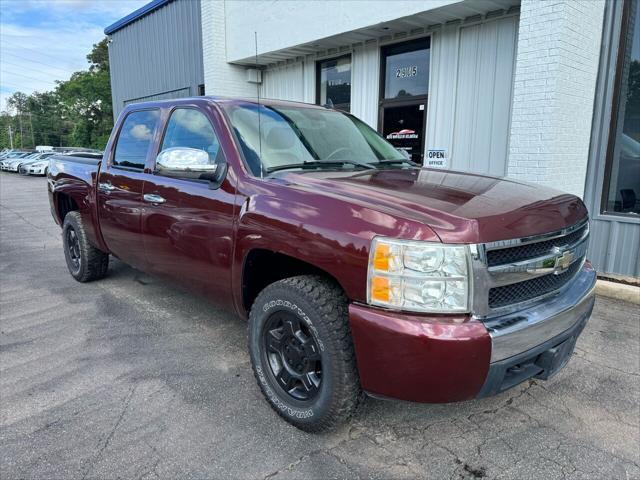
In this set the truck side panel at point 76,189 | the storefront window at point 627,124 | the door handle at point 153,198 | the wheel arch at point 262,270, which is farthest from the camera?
the storefront window at point 627,124

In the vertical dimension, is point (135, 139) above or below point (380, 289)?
above

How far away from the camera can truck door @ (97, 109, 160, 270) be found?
12.8 feet

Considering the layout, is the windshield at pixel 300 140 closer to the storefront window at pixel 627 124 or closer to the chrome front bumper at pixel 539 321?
the chrome front bumper at pixel 539 321

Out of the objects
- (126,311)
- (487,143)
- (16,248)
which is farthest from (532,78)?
(16,248)

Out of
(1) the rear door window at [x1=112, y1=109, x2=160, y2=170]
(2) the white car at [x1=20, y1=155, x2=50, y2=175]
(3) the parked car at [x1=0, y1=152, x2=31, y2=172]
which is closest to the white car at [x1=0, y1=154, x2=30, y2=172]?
(3) the parked car at [x1=0, y1=152, x2=31, y2=172]

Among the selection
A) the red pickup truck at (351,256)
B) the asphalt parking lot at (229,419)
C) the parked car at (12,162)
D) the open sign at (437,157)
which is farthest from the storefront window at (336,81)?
the parked car at (12,162)

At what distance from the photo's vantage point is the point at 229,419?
274 centimetres

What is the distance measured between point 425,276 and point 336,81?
8.36 meters

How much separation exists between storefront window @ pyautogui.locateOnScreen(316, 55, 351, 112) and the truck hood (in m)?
6.80

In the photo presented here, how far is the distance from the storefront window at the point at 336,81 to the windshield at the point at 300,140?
5.81 meters

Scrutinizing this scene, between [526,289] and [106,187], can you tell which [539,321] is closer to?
[526,289]

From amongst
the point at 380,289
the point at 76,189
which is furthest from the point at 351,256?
the point at 76,189

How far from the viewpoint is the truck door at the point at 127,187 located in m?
3.89

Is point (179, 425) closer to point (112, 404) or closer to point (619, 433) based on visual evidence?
point (112, 404)
